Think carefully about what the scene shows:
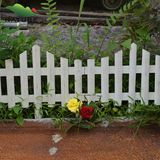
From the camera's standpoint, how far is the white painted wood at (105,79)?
12.1ft

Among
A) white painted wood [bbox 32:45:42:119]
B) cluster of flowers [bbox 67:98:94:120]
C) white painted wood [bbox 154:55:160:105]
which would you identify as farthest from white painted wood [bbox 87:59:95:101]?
white painted wood [bbox 154:55:160:105]

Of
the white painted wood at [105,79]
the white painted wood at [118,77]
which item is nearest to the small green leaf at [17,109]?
the white painted wood at [105,79]

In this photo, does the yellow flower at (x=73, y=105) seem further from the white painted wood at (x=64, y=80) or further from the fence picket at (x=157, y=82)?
the fence picket at (x=157, y=82)

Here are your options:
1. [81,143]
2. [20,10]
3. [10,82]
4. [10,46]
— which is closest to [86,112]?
[81,143]

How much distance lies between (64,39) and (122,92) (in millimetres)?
1558

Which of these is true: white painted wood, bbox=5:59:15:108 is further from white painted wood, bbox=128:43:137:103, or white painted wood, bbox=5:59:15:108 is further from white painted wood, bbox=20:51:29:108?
white painted wood, bbox=128:43:137:103

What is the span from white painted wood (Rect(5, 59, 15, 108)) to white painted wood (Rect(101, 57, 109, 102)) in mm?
688

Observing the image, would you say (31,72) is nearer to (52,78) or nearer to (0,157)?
(52,78)

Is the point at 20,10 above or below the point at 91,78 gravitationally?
above

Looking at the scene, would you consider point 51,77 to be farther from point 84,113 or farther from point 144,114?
point 144,114

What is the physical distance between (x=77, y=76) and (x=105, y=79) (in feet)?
0.72

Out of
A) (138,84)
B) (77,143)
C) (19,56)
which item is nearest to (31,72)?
(19,56)

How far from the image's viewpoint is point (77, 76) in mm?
3721

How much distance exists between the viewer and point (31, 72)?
3.70 meters
